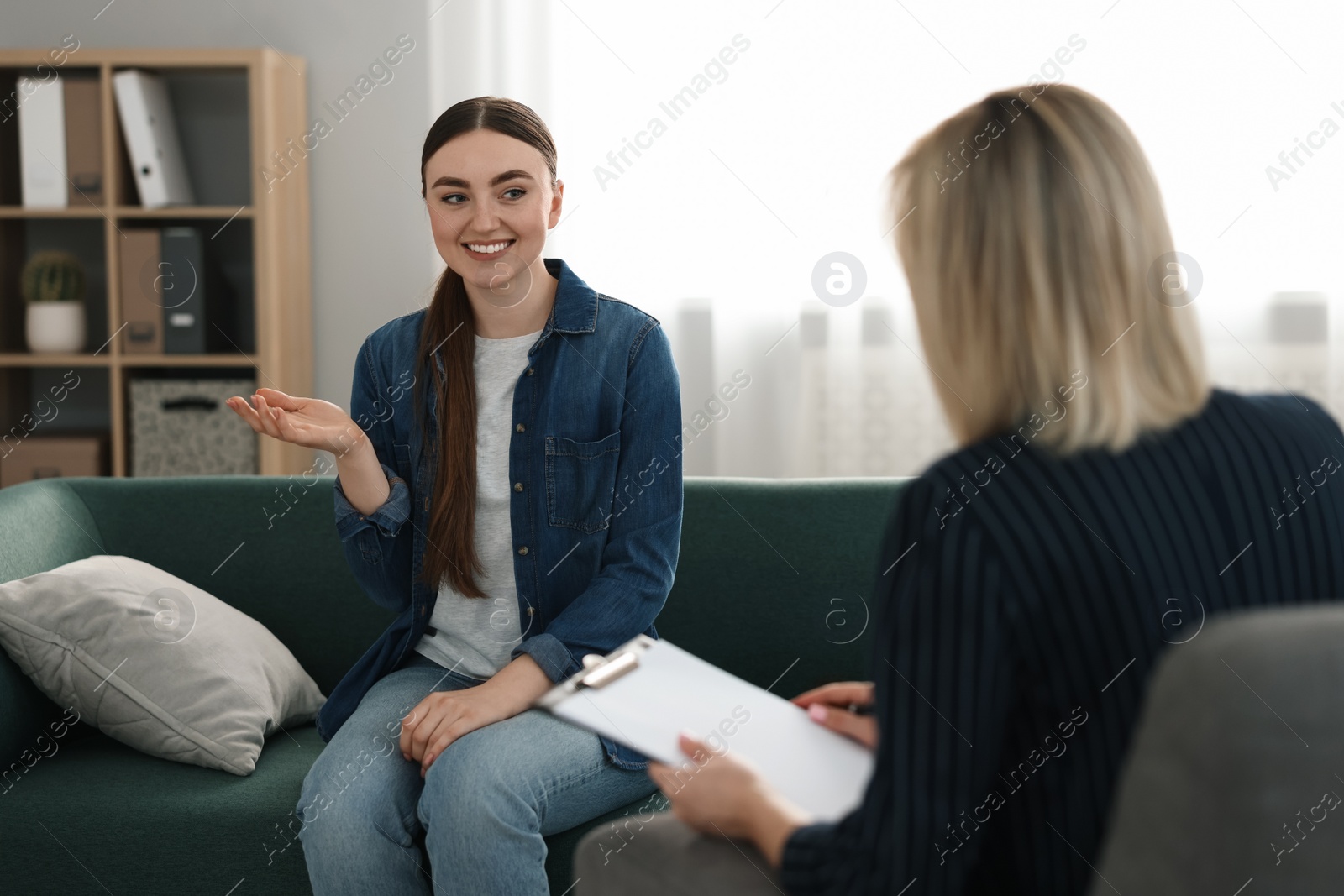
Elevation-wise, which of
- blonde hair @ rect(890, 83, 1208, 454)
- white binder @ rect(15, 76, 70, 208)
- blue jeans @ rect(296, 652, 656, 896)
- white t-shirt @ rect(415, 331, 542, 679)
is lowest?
blue jeans @ rect(296, 652, 656, 896)

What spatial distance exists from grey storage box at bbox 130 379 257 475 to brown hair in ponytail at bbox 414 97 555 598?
1.71 m

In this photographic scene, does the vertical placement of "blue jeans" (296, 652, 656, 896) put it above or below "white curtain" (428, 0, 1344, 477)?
below

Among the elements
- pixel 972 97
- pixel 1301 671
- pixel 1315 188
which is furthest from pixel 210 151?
pixel 1301 671

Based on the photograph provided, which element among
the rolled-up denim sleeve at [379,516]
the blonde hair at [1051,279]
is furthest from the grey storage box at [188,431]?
the blonde hair at [1051,279]

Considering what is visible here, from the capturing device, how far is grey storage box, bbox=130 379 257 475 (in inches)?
119

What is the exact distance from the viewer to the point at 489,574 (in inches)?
57.8

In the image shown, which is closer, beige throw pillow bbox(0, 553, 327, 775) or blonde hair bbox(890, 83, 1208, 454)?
blonde hair bbox(890, 83, 1208, 454)

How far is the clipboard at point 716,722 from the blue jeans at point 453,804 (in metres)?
0.27

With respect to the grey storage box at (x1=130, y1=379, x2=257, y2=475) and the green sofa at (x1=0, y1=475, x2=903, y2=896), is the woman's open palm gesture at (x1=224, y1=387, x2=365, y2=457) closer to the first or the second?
the green sofa at (x1=0, y1=475, x2=903, y2=896)

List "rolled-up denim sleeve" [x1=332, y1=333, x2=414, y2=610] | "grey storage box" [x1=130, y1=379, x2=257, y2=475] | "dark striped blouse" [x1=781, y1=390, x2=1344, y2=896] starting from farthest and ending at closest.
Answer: "grey storage box" [x1=130, y1=379, x2=257, y2=475]
"rolled-up denim sleeve" [x1=332, y1=333, x2=414, y2=610]
"dark striped blouse" [x1=781, y1=390, x2=1344, y2=896]

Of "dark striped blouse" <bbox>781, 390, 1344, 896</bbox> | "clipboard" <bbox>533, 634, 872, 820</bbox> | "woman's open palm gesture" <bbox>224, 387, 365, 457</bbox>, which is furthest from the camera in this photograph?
"woman's open palm gesture" <bbox>224, 387, 365, 457</bbox>

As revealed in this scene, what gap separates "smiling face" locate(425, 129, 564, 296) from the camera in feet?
4.75

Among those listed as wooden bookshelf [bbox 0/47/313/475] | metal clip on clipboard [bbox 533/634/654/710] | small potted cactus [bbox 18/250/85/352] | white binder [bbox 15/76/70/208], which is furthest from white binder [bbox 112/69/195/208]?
metal clip on clipboard [bbox 533/634/654/710]

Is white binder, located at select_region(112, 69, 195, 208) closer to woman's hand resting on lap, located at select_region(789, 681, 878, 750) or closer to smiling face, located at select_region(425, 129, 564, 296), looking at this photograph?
smiling face, located at select_region(425, 129, 564, 296)
